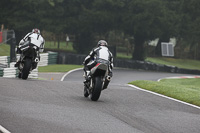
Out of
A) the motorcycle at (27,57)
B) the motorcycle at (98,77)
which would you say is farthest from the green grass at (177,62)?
the motorcycle at (98,77)

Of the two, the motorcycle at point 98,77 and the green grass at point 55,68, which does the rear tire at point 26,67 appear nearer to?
the motorcycle at point 98,77

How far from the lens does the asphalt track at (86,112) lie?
26.3 ft

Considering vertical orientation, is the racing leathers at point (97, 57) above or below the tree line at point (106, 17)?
below

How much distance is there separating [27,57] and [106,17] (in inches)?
1264

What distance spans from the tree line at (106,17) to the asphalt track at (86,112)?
1348 inches

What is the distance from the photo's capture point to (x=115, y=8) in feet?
159

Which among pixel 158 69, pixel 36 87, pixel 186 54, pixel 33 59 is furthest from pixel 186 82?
pixel 186 54

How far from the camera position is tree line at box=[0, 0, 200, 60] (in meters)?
47.2

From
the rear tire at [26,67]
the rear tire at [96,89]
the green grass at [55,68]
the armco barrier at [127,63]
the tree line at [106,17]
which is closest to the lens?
the rear tire at [96,89]

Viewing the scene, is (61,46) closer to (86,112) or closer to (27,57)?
(27,57)

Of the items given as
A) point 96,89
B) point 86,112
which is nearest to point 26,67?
point 96,89

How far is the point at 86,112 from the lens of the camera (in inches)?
376

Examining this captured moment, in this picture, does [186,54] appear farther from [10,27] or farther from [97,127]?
[97,127]

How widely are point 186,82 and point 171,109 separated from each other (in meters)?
20.4
